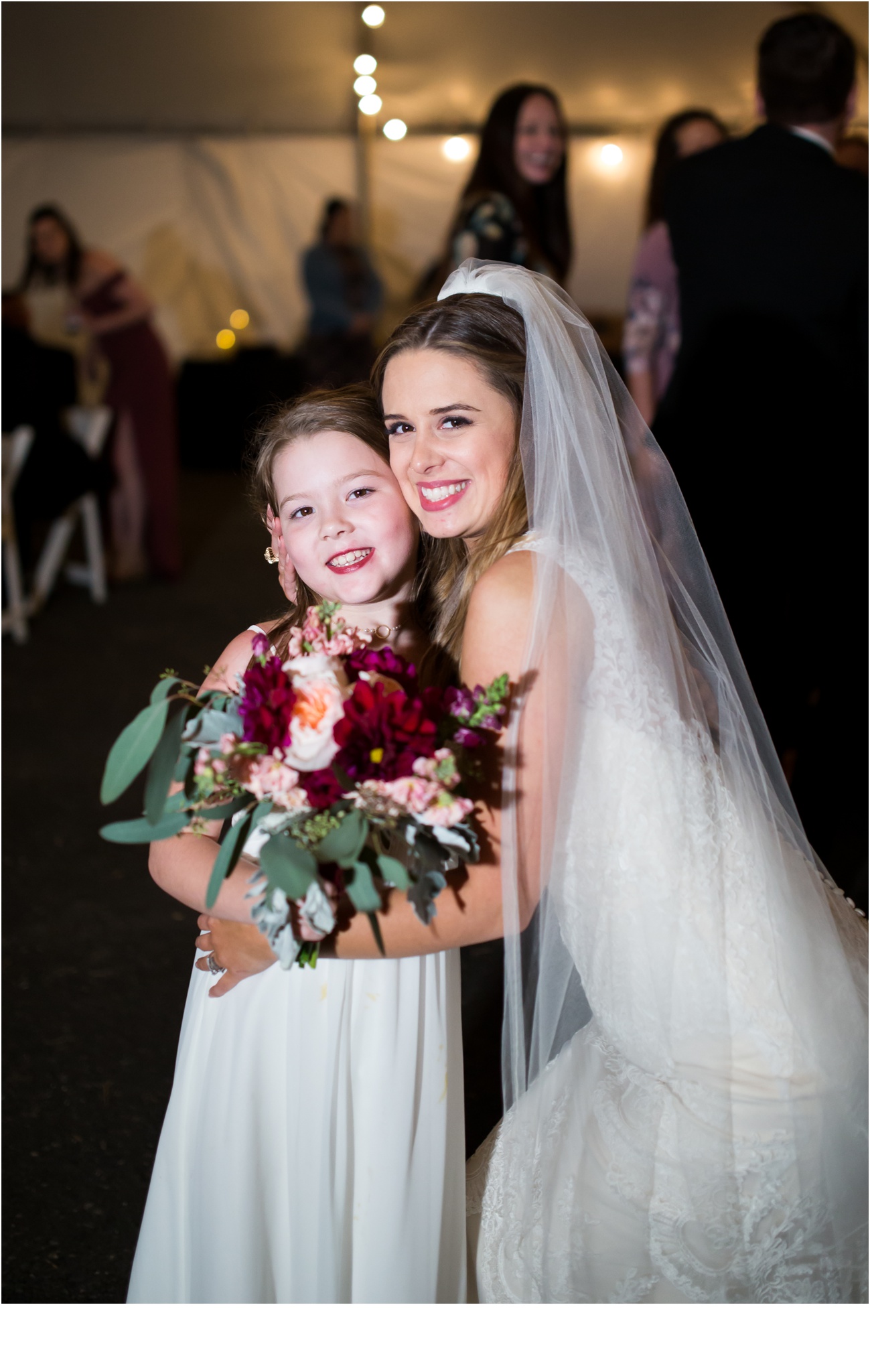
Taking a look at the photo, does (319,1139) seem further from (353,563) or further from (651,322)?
(651,322)

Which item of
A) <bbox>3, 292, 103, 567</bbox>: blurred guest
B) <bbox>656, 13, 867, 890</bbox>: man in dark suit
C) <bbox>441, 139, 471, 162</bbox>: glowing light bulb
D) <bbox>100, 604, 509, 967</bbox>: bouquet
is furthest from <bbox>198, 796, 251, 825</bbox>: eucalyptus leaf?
<bbox>441, 139, 471, 162</bbox>: glowing light bulb

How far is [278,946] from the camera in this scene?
1278 mm

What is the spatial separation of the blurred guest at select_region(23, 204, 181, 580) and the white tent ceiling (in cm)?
390

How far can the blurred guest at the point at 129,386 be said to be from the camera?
7.05 m

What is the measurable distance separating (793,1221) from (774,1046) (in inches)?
9.2

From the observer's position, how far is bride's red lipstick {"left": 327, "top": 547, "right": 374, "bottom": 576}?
1.76 m

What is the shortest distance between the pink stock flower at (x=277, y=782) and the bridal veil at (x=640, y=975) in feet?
1.11

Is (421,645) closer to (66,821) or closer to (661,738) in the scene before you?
(661,738)

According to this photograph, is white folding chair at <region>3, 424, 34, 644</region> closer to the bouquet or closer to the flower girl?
the flower girl

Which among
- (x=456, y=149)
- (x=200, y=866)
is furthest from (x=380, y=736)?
(x=456, y=149)

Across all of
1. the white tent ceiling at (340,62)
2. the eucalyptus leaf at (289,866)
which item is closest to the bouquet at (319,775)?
the eucalyptus leaf at (289,866)

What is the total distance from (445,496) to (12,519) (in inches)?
205

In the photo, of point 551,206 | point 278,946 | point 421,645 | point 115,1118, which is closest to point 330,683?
point 278,946

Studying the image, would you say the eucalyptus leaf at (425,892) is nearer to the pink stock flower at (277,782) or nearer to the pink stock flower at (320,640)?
the pink stock flower at (277,782)
